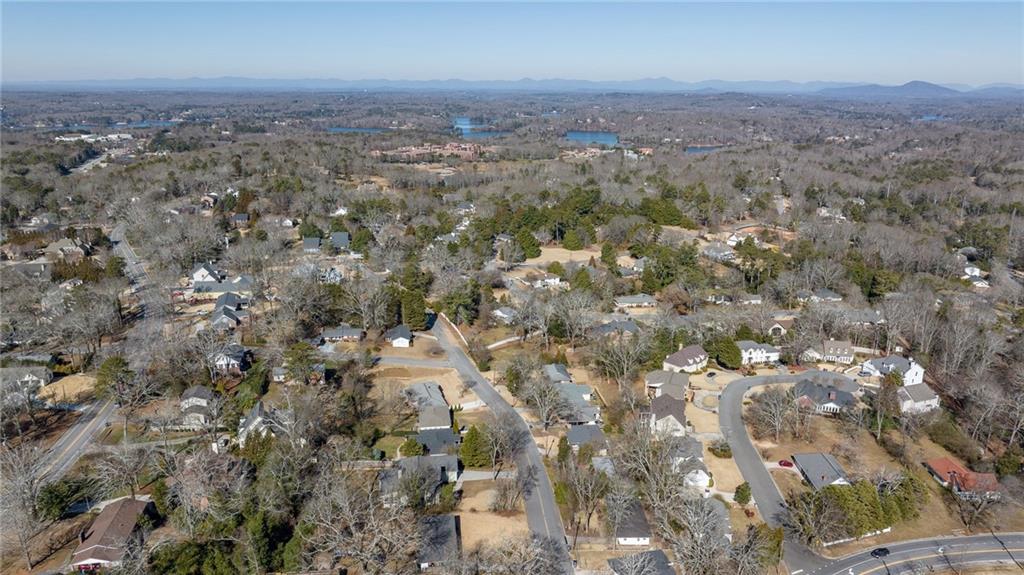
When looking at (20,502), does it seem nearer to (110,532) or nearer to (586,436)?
(110,532)

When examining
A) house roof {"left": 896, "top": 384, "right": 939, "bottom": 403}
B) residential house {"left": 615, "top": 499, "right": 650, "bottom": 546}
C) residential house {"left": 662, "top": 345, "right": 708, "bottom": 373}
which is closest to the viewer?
residential house {"left": 615, "top": 499, "right": 650, "bottom": 546}

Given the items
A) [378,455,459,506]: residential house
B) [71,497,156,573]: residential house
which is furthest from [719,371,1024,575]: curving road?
[71,497,156,573]: residential house

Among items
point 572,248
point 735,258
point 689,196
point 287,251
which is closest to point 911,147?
point 689,196

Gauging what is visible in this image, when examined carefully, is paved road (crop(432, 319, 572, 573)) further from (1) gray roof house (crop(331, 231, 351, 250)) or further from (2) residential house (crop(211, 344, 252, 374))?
(1) gray roof house (crop(331, 231, 351, 250))

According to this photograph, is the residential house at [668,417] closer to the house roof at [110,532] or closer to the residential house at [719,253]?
the house roof at [110,532]

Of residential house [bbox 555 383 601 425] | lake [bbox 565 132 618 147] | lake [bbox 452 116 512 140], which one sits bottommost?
residential house [bbox 555 383 601 425]

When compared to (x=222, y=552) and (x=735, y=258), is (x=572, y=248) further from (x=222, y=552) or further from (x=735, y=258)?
(x=222, y=552)
